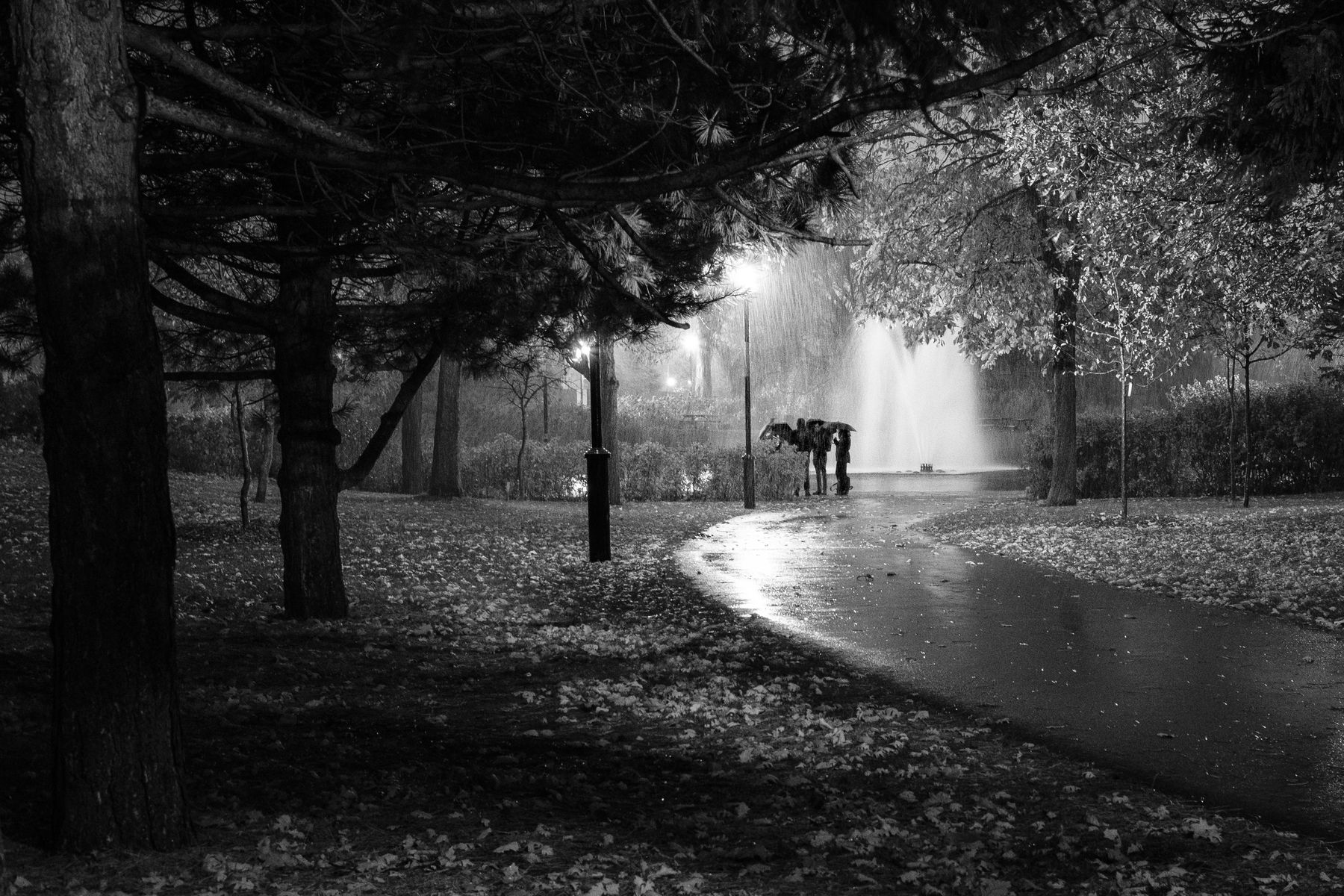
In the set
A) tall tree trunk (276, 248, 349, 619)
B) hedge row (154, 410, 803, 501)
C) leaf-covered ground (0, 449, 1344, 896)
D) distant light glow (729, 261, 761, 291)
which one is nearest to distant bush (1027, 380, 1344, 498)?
hedge row (154, 410, 803, 501)

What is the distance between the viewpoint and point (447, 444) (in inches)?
984

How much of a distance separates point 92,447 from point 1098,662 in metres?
6.48

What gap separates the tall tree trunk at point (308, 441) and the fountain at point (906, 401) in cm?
3794

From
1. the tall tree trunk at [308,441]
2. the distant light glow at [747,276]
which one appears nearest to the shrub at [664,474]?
the distant light glow at [747,276]

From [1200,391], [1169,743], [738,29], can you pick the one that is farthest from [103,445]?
[1200,391]

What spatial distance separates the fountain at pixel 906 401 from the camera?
1836 inches

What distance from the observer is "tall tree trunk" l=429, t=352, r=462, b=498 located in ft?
81.5

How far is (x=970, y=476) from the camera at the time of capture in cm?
3634

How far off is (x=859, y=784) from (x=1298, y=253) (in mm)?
12055

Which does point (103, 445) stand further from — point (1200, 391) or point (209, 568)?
point (1200, 391)

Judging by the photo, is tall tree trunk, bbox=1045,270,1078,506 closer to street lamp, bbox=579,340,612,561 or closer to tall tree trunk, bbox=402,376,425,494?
street lamp, bbox=579,340,612,561

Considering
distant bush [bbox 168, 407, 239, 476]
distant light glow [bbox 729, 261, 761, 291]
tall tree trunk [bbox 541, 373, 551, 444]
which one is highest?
distant light glow [bbox 729, 261, 761, 291]

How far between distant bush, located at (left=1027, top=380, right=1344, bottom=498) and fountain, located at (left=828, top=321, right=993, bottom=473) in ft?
60.2

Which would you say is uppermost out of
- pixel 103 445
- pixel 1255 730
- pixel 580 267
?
pixel 580 267
